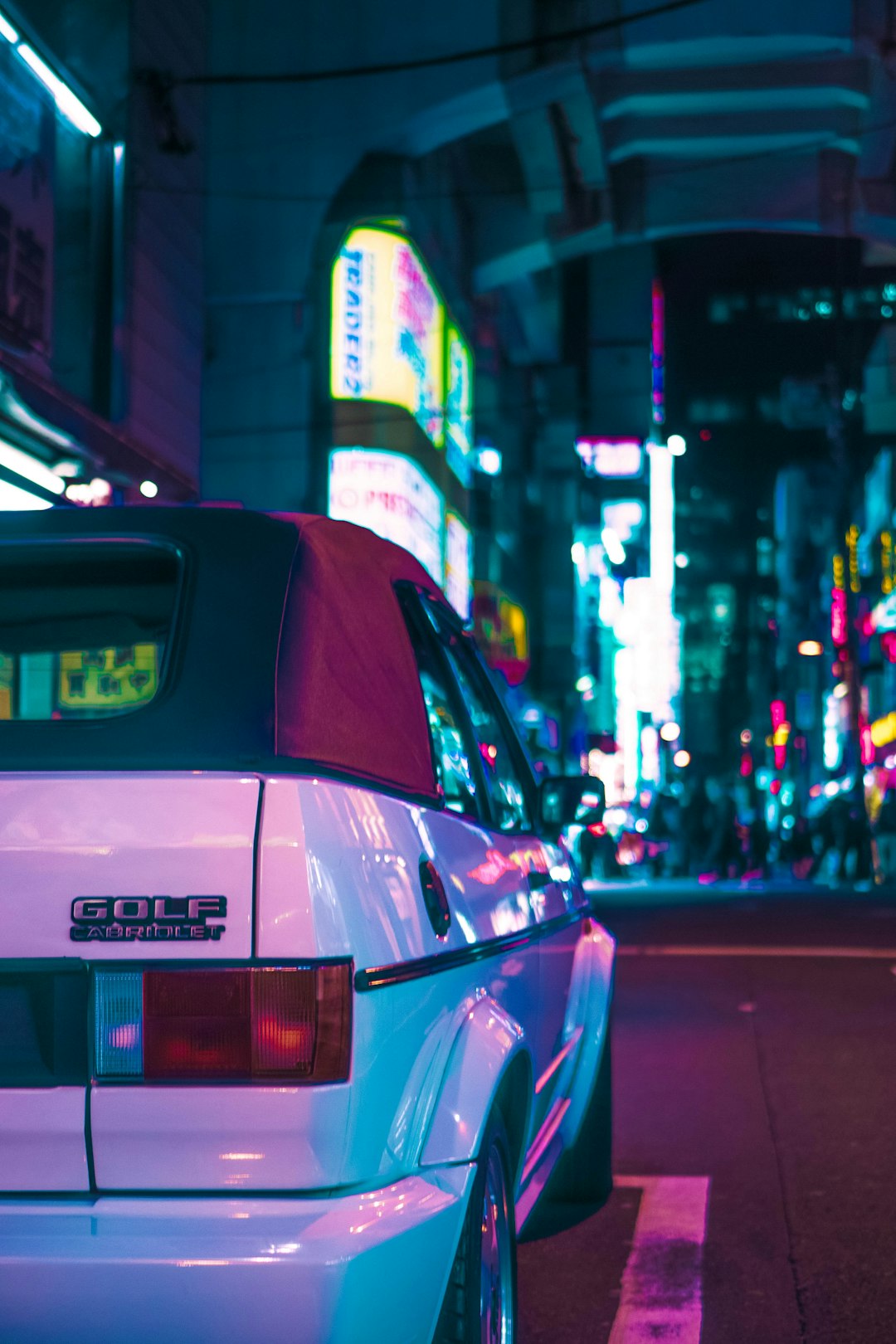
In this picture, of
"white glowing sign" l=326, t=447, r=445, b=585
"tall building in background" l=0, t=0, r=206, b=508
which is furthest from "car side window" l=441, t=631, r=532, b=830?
"white glowing sign" l=326, t=447, r=445, b=585

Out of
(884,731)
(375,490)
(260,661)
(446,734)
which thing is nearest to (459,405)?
(375,490)

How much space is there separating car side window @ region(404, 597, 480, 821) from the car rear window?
1.80 ft

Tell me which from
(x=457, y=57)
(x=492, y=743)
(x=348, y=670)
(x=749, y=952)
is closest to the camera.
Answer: (x=348, y=670)

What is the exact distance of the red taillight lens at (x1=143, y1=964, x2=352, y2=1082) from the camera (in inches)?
94.3

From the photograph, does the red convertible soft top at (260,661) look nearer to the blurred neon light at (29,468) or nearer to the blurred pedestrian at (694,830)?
the blurred neon light at (29,468)

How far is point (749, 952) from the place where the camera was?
13.9m

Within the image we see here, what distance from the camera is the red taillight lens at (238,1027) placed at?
2395mm

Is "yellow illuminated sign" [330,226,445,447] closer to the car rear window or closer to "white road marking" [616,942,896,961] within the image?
"white road marking" [616,942,896,961]

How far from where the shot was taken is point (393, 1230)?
7.98 ft

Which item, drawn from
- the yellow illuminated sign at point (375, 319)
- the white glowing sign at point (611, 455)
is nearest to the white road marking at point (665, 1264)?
the yellow illuminated sign at point (375, 319)

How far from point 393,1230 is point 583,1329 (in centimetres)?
212

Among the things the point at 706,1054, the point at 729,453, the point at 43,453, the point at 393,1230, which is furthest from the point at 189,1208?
the point at 729,453

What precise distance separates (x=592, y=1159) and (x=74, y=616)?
312 cm

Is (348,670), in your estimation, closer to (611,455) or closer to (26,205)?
(26,205)
